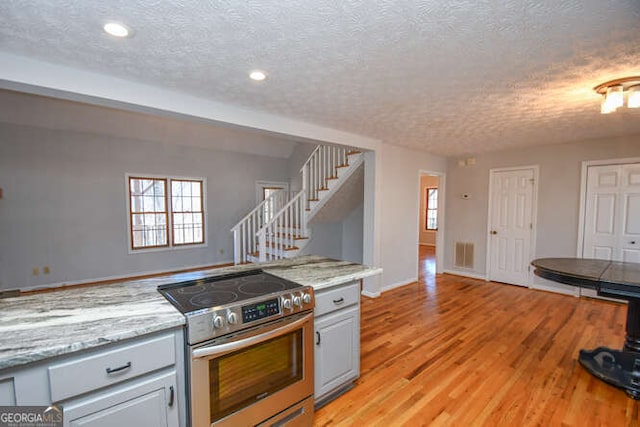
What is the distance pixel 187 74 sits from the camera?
2146 mm

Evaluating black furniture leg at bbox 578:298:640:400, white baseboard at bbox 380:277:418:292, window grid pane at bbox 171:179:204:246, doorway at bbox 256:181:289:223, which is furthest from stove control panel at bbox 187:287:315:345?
window grid pane at bbox 171:179:204:246

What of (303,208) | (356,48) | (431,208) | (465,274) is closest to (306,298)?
(356,48)

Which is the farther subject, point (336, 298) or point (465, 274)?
point (465, 274)

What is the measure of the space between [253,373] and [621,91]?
330cm

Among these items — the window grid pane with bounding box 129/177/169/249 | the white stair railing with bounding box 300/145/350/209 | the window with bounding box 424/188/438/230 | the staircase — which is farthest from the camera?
the window with bounding box 424/188/438/230

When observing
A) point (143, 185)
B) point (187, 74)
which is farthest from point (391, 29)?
point (143, 185)

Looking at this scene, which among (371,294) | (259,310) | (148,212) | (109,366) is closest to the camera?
(109,366)

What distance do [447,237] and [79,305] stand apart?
5762mm

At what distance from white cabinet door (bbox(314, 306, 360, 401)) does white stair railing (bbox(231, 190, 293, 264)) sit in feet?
11.1

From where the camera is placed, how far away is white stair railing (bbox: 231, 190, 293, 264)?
5.57m

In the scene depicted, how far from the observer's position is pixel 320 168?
541 cm

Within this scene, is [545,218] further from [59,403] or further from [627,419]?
[59,403]

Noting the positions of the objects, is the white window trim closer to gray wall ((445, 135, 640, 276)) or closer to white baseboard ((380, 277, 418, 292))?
white baseboard ((380, 277, 418, 292))

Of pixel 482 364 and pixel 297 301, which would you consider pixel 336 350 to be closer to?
pixel 297 301
